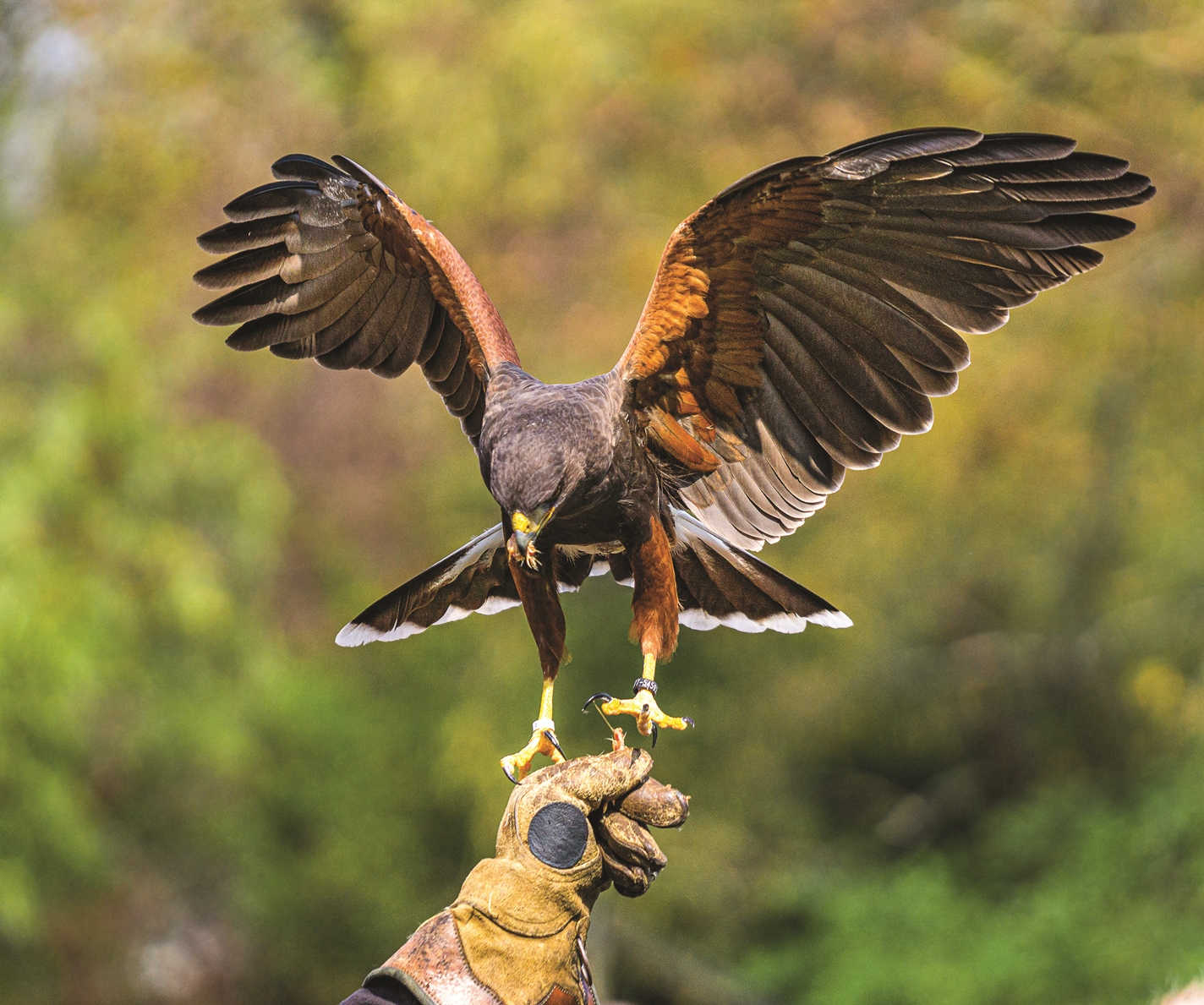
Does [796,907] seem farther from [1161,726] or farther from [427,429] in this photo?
[427,429]

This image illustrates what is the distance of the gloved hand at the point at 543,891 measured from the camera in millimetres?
2590

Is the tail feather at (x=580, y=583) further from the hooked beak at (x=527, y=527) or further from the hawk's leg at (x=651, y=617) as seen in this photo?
the hooked beak at (x=527, y=527)

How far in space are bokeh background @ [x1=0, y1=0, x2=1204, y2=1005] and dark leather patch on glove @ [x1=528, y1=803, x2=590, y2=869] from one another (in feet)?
22.4

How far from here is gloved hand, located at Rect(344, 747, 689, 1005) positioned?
259 centimetres

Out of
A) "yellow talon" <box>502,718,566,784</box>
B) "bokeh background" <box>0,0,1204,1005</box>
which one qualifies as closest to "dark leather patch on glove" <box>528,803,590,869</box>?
"yellow talon" <box>502,718,566,784</box>

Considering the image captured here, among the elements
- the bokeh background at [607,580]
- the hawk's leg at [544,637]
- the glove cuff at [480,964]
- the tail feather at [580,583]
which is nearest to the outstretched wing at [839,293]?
the tail feather at [580,583]

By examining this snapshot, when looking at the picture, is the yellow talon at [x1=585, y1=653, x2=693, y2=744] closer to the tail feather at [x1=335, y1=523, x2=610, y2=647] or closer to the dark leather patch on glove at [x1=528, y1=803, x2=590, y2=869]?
the dark leather patch on glove at [x1=528, y1=803, x2=590, y2=869]

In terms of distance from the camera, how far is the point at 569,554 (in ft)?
12.0

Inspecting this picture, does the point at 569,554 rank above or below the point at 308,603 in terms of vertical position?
below

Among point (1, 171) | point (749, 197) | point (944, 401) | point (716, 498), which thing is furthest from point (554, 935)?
point (1, 171)

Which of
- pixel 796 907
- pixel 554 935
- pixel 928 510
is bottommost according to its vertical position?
pixel 554 935

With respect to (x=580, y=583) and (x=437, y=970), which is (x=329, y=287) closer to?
(x=580, y=583)

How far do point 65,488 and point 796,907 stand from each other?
6.78m

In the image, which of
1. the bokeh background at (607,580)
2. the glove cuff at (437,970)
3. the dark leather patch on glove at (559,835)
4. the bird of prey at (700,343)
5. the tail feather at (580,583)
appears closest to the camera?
the glove cuff at (437,970)
